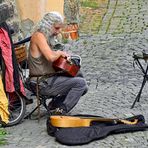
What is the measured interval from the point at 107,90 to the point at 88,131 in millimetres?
2360

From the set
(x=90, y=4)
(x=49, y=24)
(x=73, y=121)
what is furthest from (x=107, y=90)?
(x=90, y=4)

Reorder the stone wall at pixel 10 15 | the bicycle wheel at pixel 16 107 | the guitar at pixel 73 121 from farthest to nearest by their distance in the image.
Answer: the stone wall at pixel 10 15 → the bicycle wheel at pixel 16 107 → the guitar at pixel 73 121

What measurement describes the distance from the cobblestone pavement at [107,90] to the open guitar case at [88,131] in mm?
59

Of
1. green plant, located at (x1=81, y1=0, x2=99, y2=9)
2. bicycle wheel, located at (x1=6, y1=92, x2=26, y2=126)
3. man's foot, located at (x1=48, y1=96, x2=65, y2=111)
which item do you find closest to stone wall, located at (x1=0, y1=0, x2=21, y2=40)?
bicycle wheel, located at (x1=6, y1=92, x2=26, y2=126)

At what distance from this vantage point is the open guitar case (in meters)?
6.29

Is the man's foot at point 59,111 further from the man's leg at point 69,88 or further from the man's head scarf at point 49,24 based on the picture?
the man's head scarf at point 49,24

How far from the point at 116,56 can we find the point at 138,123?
4.25 metres

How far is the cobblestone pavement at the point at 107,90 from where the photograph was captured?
252 inches

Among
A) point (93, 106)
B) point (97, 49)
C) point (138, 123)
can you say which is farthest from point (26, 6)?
point (138, 123)

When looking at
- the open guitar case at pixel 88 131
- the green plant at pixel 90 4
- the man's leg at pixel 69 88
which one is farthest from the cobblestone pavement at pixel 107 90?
the green plant at pixel 90 4

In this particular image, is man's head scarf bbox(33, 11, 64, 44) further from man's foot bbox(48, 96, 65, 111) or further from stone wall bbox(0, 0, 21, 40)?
stone wall bbox(0, 0, 21, 40)

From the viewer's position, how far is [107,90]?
28.8 ft

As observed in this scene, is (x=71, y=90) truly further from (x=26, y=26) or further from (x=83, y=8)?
(x=83, y=8)

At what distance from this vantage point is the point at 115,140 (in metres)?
6.36
